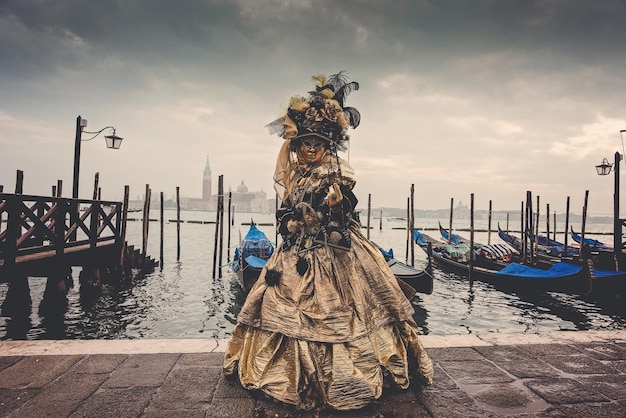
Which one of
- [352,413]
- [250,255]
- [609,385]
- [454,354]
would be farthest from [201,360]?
[250,255]

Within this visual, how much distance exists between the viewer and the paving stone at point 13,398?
184 centimetres

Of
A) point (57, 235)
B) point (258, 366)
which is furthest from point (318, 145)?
point (57, 235)

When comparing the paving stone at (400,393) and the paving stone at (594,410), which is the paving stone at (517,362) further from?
the paving stone at (400,393)

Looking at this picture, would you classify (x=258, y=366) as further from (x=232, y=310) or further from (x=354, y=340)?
(x=232, y=310)

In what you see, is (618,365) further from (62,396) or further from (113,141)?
(113,141)

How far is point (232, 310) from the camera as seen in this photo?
870cm

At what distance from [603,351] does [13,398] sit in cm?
400

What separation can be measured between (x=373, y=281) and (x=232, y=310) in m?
7.19

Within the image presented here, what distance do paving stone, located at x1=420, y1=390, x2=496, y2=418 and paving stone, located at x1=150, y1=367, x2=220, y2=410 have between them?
1.20 meters

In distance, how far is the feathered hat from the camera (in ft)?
7.87

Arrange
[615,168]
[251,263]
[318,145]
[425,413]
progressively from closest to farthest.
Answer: [425,413] → [318,145] → [251,263] → [615,168]

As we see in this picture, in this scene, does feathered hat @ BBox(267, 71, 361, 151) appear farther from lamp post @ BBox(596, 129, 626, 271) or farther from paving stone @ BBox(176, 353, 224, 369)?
lamp post @ BBox(596, 129, 626, 271)

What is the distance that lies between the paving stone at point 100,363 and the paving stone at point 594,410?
2677 mm

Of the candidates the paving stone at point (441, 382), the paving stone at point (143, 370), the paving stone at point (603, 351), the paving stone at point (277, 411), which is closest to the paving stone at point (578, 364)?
the paving stone at point (603, 351)
